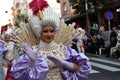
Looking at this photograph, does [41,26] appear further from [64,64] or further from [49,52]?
[64,64]

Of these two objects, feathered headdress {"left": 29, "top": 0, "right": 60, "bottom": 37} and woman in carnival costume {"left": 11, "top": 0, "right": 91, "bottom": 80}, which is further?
feathered headdress {"left": 29, "top": 0, "right": 60, "bottom": 37}

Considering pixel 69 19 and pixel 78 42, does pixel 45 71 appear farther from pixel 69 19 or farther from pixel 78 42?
pixel 69 19

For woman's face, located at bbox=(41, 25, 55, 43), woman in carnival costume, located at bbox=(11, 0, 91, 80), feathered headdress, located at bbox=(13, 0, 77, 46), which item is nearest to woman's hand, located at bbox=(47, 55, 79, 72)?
woman in carnival costume, located at bbox=(11, 0, 91, 80)

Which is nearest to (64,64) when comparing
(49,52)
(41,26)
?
(49,52)

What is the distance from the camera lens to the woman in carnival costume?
3438 mm

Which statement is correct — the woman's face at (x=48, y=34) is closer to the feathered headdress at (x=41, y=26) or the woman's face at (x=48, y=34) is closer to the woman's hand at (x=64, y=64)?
the feathered headdress at (x=41, y=26)

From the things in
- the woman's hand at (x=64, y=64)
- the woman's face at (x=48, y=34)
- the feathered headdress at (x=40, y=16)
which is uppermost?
the feathered headdress at (x=40, y=16)

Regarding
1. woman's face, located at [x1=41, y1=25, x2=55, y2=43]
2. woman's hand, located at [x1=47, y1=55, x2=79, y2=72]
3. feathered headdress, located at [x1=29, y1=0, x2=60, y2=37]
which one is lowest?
woman's hand, located at [x1=47, y1=55, x2=79, y2=72]

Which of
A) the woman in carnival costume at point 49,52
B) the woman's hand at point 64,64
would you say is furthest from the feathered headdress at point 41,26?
the woman's hand at point 64,64

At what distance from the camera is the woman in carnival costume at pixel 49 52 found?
3438 millimetres

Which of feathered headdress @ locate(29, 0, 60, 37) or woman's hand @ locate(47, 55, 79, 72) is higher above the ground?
feathered headdress @ locate(29, 0, 60, 37)

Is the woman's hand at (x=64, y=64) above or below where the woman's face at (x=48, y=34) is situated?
below

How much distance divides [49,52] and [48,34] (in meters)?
0.21

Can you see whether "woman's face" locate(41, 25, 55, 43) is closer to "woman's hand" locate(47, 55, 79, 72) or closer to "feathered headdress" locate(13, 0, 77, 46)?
"feathered headdress" locate(13, 0, 77, 46)
